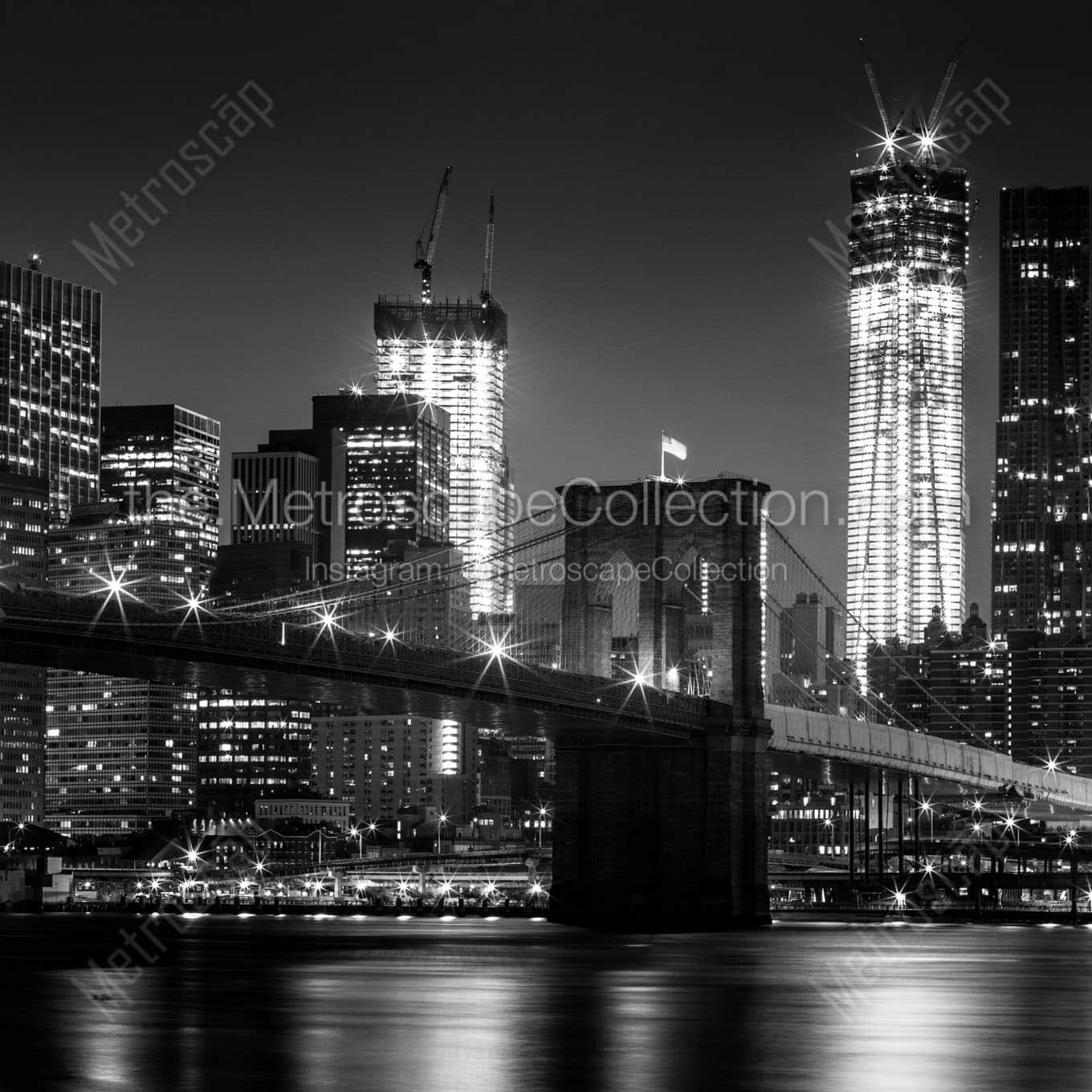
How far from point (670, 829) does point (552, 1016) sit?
3487 centimetres

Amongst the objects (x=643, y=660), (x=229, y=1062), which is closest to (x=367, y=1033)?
(x=229, y=1062)

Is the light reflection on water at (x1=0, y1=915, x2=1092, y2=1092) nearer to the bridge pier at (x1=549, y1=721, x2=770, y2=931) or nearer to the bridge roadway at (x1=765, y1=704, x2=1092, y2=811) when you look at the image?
the bridge pier at (x1=549, y1=721, x2=770, y2=931)

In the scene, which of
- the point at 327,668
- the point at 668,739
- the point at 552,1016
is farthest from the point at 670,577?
the point at 552,1016

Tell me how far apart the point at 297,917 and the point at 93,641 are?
53.3m

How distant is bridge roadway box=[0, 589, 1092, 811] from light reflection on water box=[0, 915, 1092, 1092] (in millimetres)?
7797

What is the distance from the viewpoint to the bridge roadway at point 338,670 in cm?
6500

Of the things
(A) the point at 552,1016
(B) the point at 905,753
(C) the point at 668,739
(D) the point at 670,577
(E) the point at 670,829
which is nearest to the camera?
(A) the point at 552,1016

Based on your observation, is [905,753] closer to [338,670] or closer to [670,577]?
[670,577]

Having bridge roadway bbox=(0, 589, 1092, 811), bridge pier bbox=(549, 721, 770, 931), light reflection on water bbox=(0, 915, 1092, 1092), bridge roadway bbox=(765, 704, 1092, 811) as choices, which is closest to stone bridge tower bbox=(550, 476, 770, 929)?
bridge pier bbox=(549, 721, 770, 931)

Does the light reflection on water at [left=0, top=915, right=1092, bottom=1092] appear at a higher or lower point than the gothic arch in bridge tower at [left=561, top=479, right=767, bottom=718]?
lower

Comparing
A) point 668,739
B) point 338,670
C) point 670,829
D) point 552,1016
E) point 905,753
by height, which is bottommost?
point 552,1016

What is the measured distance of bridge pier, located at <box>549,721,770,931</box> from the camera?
8375 centimetres

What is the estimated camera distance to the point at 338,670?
7125cm

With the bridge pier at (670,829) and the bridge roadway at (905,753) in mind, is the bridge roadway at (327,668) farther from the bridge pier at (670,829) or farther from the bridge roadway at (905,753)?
the bridge roadway at (905,753)
